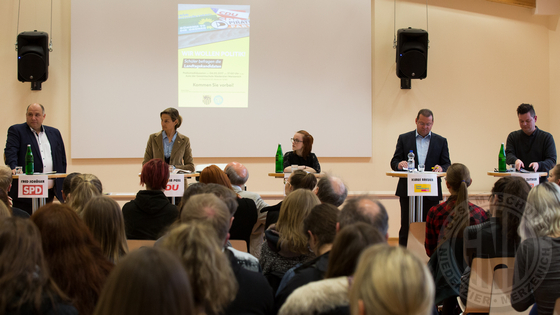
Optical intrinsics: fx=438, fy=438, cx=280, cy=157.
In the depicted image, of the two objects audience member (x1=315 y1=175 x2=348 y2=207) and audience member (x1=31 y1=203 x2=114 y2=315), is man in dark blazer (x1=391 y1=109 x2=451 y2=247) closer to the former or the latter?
audience member (x1=315 y1=175 x2=348 y2=207)

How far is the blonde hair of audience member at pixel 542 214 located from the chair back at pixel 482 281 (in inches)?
7.9

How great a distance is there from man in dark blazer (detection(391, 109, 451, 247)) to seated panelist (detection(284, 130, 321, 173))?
2.86 feet

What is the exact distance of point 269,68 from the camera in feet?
20.7

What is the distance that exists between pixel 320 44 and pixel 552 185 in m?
4.72

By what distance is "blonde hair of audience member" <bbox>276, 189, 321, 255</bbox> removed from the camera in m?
2.05

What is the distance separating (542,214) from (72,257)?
6.31 ft

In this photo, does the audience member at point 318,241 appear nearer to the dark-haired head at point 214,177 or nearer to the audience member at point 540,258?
the audience member at point 540,258

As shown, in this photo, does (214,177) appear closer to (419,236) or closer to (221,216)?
(221,216)

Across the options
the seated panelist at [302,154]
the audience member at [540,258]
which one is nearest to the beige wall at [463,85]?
the seated panelist at [302,154]

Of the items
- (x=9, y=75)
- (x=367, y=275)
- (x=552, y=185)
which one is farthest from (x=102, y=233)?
(x=9, y=75)

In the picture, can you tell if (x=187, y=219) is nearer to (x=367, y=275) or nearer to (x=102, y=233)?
(x=102, y=233)

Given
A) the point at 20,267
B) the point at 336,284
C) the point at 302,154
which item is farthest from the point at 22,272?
the point at 302,154

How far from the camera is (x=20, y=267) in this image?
3.76 feet

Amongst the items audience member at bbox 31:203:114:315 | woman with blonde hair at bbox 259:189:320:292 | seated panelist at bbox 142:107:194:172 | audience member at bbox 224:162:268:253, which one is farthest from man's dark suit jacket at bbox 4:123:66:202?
audience member at bbox 31:203:114:315
